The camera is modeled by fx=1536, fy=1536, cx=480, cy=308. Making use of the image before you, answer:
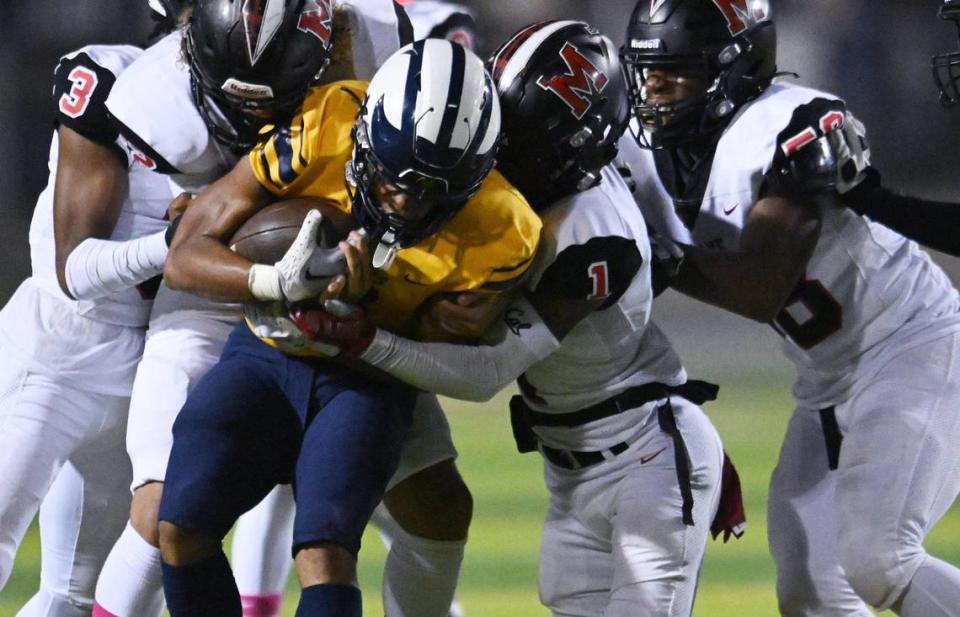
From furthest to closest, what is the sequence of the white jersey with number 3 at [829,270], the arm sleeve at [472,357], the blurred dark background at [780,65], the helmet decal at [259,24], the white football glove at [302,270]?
the blurred dark background at [780,65] < the white jersey with number 3 at [829,270] < the helmet decal at [259,24] < the arm sleeve at [472,357] < the white football glove at [302,270]

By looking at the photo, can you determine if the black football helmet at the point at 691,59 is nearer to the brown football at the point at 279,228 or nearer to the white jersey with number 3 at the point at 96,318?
the brown football at the point at 279,228

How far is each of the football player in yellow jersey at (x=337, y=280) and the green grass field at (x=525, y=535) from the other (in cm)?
172

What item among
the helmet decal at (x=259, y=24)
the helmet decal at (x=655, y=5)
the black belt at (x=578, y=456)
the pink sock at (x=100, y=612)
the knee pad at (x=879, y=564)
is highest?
the helmet decal at (x=259, y=24)

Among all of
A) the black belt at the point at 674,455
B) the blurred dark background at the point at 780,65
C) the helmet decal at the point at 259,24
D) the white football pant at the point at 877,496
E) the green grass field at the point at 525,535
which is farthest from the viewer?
the blurred dark background at the point at 780,65

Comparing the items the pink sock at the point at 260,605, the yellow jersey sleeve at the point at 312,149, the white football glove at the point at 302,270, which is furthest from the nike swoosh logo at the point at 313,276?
the pink sock at the point at 260,605

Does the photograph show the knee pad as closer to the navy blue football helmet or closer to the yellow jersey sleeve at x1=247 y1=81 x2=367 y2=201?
the navy blue football helmet

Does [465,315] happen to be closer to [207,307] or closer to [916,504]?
[207,307]

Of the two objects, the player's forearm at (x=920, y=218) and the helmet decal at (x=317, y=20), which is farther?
the player's forearm at (x=920, y=218)

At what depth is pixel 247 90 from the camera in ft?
11.3

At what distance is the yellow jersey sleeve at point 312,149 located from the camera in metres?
3.25

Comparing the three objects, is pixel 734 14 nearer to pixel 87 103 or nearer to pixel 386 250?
pixel 386 250

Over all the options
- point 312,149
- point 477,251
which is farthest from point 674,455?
point 312,149

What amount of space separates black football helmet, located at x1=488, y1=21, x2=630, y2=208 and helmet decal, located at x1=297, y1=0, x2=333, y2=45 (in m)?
0.39

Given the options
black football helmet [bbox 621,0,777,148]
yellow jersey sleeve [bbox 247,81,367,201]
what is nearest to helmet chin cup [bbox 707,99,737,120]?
black football helmet [bbox 621,0,777,148]
